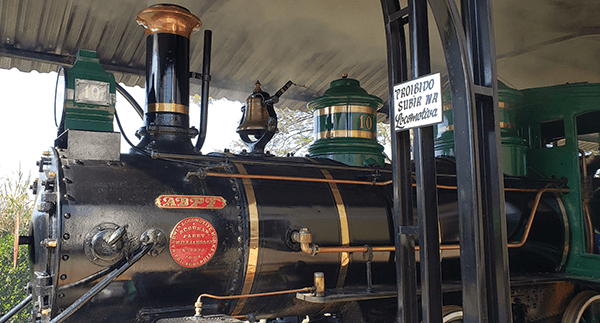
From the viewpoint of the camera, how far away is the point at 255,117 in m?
3.31

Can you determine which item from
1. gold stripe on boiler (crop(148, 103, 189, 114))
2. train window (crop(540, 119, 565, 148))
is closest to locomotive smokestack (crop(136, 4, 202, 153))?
gold stripe on boiler (crop(148, 103, 189, 114))

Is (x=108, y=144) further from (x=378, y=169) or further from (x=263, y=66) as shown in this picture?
(x=263, y=66)

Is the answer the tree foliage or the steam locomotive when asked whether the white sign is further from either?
the tree foliage

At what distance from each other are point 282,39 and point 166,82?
2114 mm

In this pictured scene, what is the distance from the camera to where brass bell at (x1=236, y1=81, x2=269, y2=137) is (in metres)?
3.31

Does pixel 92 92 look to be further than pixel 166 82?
No

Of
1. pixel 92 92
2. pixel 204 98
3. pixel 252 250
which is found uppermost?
pixel 204 98

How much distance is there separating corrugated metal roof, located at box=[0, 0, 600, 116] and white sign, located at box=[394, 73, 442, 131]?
2324 millimetres

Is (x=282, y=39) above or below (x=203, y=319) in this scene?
above

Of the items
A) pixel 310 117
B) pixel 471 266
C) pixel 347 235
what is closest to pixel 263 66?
pixel 347 235

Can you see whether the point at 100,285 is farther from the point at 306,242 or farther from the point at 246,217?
→ the point at 306,242

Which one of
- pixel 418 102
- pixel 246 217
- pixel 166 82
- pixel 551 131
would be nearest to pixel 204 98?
pixel 166 82

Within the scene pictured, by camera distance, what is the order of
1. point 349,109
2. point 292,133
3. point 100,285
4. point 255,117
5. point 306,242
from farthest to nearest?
point 292,133 < point 349,109 < point 255,117 < point 306,242 < point 100,285

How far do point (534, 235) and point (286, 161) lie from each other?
2.02m
